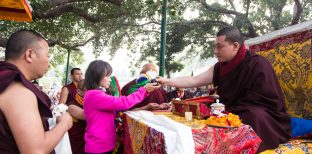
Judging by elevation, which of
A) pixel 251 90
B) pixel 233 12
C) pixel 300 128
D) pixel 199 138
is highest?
pixel 233 12

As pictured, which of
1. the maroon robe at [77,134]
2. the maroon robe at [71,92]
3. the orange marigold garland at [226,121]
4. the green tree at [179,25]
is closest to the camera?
the orange marigold garland at [226,121]

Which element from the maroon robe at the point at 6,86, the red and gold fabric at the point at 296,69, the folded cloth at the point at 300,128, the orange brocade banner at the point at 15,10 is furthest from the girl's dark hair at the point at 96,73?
the red and gold fabric at the point at 296,69

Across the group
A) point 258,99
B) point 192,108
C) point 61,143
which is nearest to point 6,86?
point 61,143

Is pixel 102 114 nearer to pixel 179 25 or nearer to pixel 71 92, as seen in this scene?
pixel 71 92

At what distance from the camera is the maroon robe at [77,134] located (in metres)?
4.02

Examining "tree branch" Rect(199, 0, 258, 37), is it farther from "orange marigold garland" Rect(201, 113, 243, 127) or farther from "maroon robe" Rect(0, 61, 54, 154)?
"maroon robe" Rect(0, 61, 54, 154)

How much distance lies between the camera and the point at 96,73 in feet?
10.3

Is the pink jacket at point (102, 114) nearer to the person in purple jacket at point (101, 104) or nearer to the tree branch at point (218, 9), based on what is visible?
the person in purple jacket at point (101, 104)

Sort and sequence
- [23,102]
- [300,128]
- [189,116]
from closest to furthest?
[23,102] < [189,116] < [300,128]

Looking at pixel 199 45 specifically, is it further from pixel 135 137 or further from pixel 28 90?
pixel 28 90

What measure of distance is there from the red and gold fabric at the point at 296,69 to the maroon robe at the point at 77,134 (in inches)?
98.8

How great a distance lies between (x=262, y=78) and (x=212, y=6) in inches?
502

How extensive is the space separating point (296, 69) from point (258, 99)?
1.01 meters

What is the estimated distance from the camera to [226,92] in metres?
3.04
